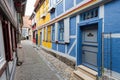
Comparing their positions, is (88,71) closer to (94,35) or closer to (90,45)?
(90,45)

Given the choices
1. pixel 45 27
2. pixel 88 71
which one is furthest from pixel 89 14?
pixel 45 27

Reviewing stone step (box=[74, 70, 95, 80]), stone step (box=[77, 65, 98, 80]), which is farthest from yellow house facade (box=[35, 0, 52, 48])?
stone step (box=[74, 70, 95, 80])

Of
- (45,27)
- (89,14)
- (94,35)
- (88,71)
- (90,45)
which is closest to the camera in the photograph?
(88,71)

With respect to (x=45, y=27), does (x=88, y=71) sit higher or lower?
lower

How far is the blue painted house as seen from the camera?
16.9 ft

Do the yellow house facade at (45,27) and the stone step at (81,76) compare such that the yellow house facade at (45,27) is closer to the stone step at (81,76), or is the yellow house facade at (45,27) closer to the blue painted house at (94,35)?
the blue painted house at (94,35)

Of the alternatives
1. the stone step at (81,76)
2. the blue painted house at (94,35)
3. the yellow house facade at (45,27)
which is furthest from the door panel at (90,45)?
the yellow house facade at (45,27)

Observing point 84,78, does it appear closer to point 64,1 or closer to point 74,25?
point 74,25

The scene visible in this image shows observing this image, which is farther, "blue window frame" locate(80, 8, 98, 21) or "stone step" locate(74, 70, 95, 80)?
"blue window frame" locate(80, 8, 98, 21)

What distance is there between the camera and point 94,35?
21.6 ft

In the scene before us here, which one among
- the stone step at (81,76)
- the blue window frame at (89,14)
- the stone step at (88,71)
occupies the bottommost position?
the stone step at (81,76)

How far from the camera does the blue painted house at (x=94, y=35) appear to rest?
5.14m

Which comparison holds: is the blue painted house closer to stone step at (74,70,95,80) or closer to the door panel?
the door panel

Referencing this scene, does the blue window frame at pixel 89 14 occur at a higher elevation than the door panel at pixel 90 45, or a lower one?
higher
